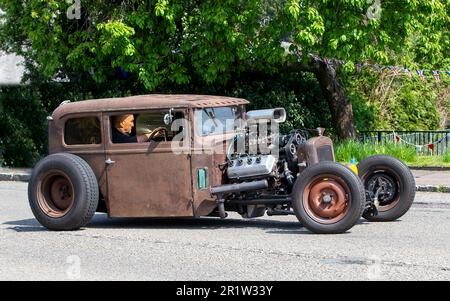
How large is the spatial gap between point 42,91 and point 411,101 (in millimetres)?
10763

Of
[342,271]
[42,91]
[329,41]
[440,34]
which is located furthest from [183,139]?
[42,91]

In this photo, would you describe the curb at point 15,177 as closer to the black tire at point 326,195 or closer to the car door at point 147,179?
the car door at point 147,179

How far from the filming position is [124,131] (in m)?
11.2

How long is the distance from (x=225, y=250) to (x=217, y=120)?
2.25 m

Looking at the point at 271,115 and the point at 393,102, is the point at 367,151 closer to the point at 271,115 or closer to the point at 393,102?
the point at 393,102

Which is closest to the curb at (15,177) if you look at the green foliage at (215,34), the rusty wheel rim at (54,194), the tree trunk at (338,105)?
the green foliage at (215,34)

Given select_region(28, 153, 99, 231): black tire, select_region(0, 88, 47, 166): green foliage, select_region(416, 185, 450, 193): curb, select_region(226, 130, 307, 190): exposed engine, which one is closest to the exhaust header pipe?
select_region(226, 130, 307, 190): exposed engine

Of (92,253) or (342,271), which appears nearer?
(342,271)

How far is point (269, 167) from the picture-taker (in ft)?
34.6

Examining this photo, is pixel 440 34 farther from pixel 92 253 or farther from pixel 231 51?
pixel 92 253

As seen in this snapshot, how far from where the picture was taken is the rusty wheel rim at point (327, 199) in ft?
33.2

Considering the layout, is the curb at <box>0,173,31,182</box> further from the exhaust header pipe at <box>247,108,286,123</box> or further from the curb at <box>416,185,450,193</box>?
the exhaust header pipe at <box>247,108,286,123</box>

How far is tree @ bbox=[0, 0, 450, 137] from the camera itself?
1897 centimetres

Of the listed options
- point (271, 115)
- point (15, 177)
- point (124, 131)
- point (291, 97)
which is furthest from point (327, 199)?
point (291, 97)
